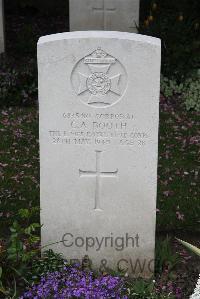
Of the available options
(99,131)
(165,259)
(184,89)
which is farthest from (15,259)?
(184,89)

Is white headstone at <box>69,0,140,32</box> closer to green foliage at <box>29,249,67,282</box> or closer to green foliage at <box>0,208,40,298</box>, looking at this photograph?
green foliage at <box>29,249,67,282</box>

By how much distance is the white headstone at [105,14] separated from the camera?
909cm

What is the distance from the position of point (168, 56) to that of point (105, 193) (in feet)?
14.7

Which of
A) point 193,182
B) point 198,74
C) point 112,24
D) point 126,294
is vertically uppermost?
point 112,24

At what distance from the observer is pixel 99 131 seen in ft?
13.8

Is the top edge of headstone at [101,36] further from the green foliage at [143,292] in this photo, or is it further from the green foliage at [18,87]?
the green foliage at [18,87]

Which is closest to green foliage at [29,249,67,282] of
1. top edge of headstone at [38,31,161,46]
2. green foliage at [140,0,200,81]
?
top edge of headstone at [38,31,161,46]

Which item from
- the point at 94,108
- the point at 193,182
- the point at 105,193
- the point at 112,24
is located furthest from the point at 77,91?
the point at 112,24

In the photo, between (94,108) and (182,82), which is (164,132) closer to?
(182,82)

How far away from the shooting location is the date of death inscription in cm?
418

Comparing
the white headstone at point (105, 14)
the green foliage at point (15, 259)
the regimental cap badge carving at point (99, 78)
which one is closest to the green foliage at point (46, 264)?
the green foliage at point (15, 259)

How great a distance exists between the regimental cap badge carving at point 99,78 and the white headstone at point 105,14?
16.9ft

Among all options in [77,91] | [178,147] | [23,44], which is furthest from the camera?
[23,44]

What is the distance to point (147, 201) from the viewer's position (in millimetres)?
4363
